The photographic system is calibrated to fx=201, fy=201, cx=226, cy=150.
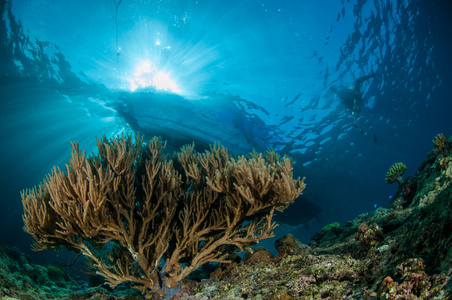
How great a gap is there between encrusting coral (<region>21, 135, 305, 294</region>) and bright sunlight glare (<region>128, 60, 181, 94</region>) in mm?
10482

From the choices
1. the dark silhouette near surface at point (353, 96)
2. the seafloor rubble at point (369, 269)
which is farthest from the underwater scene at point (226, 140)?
the dark silhouette near surface at point (353, 96)

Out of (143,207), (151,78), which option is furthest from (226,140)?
(143,207)

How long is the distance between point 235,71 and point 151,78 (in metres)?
5.77

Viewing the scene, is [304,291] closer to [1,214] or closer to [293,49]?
[293,49]

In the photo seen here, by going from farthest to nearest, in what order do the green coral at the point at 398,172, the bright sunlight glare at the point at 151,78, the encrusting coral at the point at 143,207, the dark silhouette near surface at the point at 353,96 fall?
the dark silhouette near surface at the point at 353,96 → the bright sunlight glare at the point at 151,78 → the green coral at the point at 398,172 → the encrusting coral at the point at 143,207

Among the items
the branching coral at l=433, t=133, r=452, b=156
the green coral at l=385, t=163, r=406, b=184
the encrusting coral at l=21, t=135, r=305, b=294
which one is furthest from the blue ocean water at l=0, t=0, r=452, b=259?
the encrusting coral at l=21, t=135, r=305, b=294

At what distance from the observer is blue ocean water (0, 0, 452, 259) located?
11.3 metres

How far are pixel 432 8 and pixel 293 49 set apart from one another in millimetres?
10263

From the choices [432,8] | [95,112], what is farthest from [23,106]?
[432,8]

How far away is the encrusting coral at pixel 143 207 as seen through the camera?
3186mm

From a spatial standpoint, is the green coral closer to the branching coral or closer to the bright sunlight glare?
the branching coral

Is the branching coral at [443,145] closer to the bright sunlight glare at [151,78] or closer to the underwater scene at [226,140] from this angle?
the underwater scene at [226,140]

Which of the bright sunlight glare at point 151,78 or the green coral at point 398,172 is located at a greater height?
the bright sunlight glare at point 151,78

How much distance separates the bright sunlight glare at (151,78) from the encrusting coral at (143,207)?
34.4 ft
